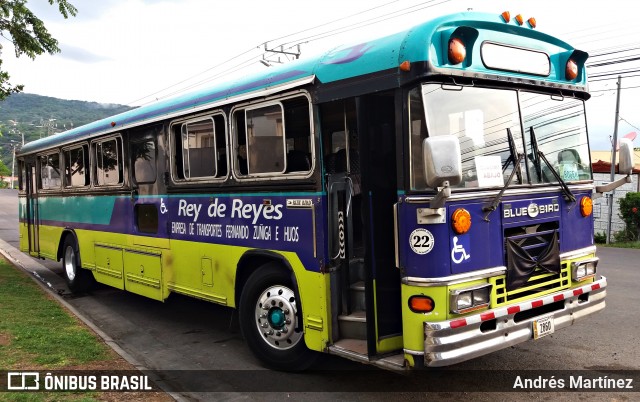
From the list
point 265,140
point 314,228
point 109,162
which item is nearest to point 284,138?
point 265,140

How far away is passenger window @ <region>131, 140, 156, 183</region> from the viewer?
697cm

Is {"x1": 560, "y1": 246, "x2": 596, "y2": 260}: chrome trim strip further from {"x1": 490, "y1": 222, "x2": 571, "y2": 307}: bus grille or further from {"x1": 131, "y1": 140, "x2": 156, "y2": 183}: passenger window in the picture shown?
{"x1": 131, "y1": 140, "x2": 156, "y2": 183}: passenger window

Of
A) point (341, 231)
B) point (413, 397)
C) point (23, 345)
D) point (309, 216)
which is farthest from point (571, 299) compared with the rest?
point (23, 345)

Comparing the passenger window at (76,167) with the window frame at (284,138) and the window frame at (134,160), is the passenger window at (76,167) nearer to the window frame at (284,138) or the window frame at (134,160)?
the window frame at (134,160)

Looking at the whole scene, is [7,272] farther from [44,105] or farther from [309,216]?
[44,105]

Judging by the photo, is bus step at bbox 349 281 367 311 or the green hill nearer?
bus step at bbox 349 281 367 311

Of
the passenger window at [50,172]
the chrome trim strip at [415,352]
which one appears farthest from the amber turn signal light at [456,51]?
the passenger window at [50,172]

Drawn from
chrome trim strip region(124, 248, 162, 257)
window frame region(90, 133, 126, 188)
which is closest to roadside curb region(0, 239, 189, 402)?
chrome trim strip region(124, 248, 162, 257)

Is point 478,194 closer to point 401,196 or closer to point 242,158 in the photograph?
point 401,196

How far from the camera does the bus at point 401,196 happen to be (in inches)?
152

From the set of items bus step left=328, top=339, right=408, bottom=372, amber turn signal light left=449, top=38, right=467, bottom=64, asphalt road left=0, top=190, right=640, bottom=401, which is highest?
amber turn signal light left=449, top=38, right=467, bottom=64

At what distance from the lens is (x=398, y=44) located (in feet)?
13.0

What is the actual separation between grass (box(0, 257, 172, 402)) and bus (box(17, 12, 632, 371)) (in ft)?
3.99

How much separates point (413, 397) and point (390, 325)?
726mm
